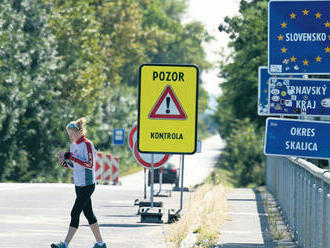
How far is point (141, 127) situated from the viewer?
15438 millimetres

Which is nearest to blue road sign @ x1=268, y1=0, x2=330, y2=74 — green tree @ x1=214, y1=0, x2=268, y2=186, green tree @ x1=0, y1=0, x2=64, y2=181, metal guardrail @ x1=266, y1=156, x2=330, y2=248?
metal guardrail @ x1=266, y1=156, x2=330, y2=248

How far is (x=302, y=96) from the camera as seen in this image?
12.0 meters

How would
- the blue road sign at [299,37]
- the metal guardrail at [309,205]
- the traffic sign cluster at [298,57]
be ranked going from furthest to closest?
1. the blue road sign at [299,37]
2. the traffic sign cluster at [298,57]
3. the metal guardrail at [309,205]

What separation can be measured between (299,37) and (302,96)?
75cm

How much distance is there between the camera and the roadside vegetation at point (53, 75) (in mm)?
41281

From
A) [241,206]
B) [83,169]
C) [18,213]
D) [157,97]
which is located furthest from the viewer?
[241,206]

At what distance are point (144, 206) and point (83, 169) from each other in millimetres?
6495

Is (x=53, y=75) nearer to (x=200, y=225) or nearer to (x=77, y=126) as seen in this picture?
(x=200, y=225)

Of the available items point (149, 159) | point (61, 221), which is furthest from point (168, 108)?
point (149, 159)

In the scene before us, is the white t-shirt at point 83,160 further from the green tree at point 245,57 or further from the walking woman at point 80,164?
the green tree at point 245,57

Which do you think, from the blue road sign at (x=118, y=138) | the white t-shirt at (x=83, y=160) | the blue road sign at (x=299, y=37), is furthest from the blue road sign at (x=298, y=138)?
the blue road sign at (x=118, y=138)

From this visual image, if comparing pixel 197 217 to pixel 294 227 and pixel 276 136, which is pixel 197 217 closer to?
pixel 294 227

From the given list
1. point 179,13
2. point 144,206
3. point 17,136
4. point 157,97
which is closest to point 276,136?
point 157,97

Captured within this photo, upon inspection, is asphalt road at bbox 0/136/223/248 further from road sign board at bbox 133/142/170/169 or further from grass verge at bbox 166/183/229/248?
road sign board at bbox 133/142/170/169
